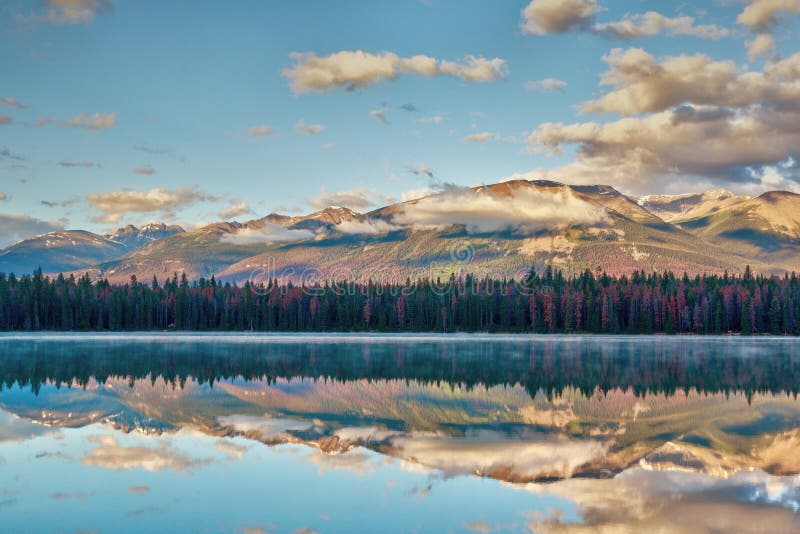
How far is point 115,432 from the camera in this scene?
33.3m

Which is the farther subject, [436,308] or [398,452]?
[436,308]

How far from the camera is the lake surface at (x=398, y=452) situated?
2017cm

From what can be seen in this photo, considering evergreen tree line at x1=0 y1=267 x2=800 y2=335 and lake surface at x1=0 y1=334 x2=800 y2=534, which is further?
evergreen tree line at x1=0 y1=267 x2=800 y2=335

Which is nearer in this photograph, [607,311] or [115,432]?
[115,432]

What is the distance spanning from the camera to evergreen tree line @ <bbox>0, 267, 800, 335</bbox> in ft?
489

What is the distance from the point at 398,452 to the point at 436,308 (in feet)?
461

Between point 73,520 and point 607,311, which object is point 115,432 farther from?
point 607,311

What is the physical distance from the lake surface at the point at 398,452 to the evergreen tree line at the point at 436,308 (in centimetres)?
9723

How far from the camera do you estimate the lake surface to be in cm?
2017

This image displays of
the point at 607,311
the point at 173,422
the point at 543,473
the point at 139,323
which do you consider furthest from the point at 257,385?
the point at 139,323

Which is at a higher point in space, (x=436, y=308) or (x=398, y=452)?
(x=436, y=308)

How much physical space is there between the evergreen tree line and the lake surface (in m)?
97.2

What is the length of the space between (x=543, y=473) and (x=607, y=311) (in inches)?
5192

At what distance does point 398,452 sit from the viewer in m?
→ 28.7
